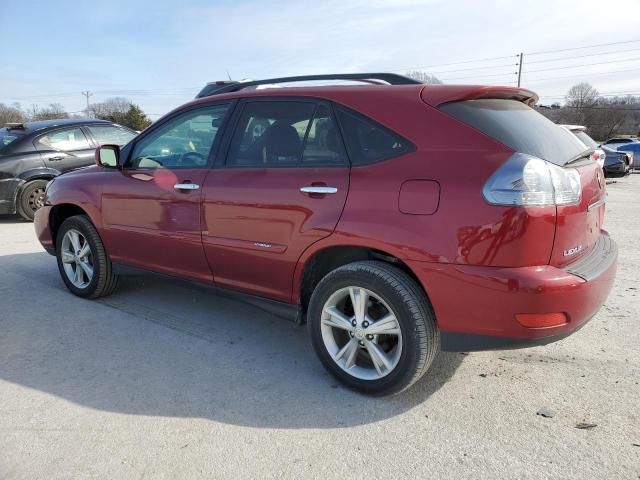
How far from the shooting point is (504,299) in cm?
240

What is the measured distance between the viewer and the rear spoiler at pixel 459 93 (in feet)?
8.77

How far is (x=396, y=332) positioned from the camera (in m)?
2.74

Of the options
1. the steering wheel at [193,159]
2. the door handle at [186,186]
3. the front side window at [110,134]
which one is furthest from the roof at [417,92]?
the front side window at [110,134]

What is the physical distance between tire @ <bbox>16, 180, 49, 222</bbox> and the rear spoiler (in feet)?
25.1

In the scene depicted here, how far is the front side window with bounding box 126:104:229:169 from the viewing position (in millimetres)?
3625

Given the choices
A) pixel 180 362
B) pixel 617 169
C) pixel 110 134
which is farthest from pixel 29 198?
pixel 617 169

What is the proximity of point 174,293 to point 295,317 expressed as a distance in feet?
6.50

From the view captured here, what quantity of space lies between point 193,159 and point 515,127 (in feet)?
A: 7.11

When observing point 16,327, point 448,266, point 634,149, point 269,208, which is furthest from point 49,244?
point 634,149

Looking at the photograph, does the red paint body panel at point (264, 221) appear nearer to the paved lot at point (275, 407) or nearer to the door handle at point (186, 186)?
the door handle at point (186, 186)

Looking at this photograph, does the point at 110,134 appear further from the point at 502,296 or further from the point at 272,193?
the point at 502,296

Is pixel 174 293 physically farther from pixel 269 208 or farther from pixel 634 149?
pixel 634 149

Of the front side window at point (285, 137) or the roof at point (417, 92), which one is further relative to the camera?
the front side window at point (285, 137)

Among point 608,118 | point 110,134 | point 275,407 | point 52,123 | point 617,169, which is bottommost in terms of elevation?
point 617,169
